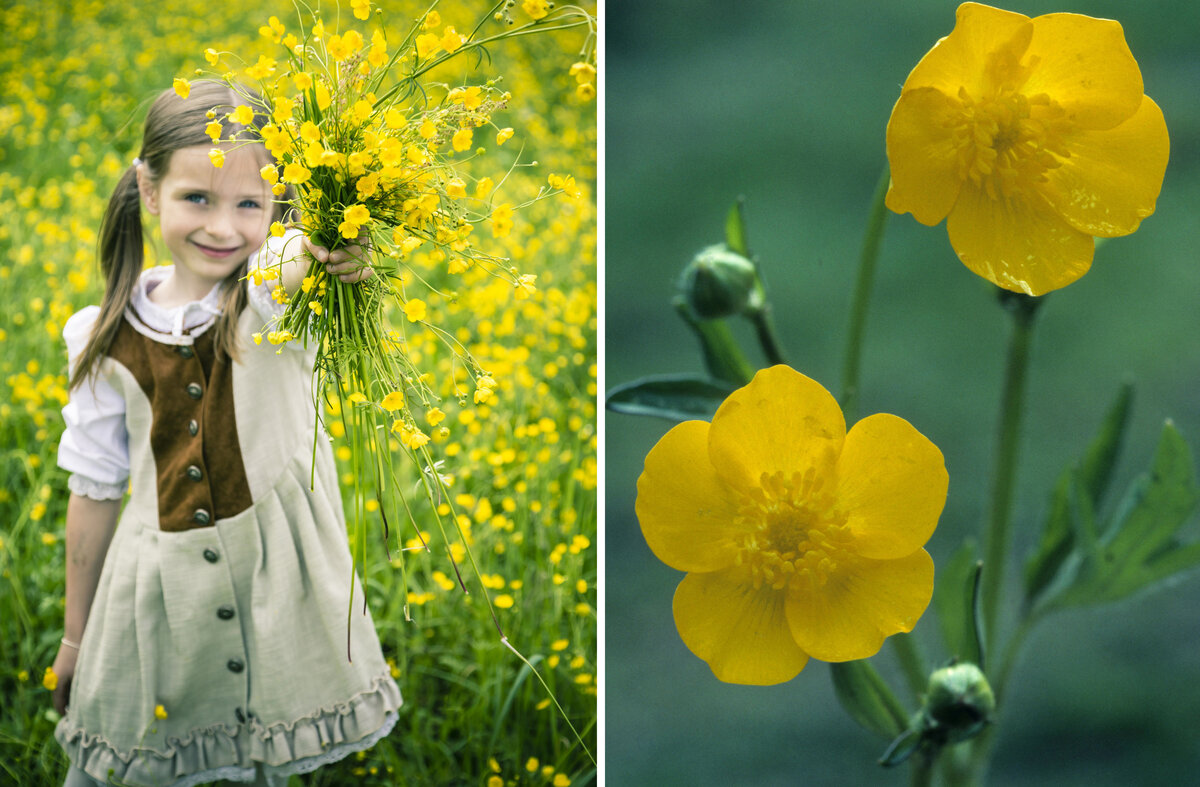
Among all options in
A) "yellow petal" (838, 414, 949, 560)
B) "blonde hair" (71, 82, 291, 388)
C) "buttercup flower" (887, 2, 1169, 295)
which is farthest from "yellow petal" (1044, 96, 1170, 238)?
"blonde hair" (71, 82, 291, 388)

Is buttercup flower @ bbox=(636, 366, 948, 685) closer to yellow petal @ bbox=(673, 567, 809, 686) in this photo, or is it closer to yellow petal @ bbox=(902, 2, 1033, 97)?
yellow petal @ bbox=(673, 567, 809, 686)

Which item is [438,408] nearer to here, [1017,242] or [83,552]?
[83,552]

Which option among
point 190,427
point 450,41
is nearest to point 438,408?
point 190,427

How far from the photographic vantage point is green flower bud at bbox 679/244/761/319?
436mm

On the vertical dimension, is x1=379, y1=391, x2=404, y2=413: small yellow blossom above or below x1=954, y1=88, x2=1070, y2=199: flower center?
below

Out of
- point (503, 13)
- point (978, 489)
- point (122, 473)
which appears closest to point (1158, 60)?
point (978, 489)

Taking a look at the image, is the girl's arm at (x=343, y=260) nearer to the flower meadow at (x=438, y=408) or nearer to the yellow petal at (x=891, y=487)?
the flower meadow at (x=438, y=408)

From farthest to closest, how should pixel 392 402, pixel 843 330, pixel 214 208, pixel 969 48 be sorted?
1. pixel 843 330
2. pixel 214 208
3. pixel 392 402
4. pixel 969 48

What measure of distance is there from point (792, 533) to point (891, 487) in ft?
0.14

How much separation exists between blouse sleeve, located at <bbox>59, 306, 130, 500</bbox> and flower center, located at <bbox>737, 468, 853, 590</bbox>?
0.44 meters

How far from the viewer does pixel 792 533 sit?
15.6 inches

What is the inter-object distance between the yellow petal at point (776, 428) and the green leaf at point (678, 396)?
2.9 inches

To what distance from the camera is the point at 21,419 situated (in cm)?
82

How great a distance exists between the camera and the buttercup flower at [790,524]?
39 centimetres
